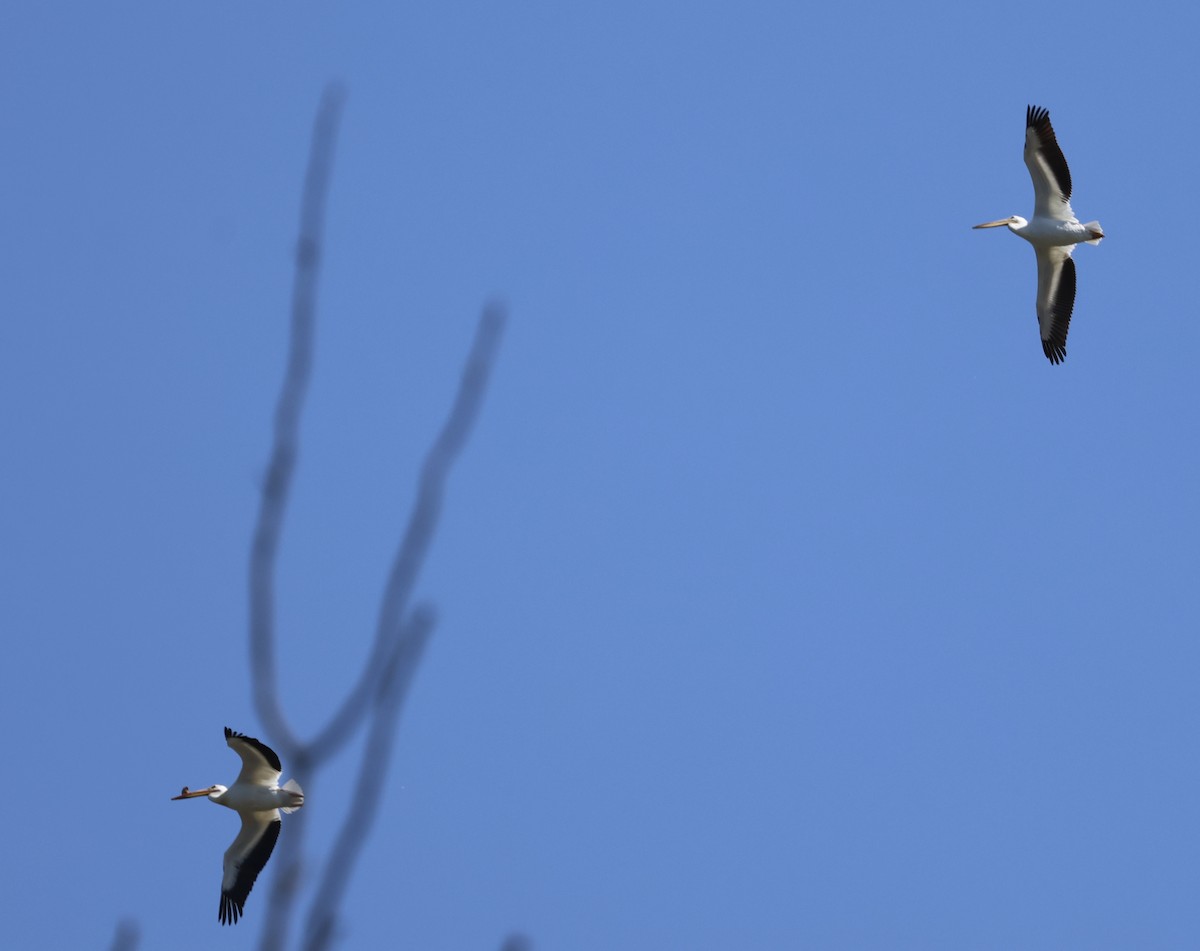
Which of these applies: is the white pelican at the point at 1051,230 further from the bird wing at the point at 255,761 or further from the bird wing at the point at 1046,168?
the bird wing at the point at 255,761

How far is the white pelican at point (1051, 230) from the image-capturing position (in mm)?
17484

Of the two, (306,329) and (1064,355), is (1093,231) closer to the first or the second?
(1064,355)

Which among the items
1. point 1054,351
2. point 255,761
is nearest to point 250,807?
point 255,761

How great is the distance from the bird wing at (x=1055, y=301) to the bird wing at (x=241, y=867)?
9.62 metres

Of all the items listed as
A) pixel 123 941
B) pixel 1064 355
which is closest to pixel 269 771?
pixel 1064 355

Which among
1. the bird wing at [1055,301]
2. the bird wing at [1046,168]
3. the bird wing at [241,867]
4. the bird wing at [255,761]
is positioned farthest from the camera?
the bird wing at [1055,301]

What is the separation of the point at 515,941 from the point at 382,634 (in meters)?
0.53

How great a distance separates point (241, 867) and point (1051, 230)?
1021 cm

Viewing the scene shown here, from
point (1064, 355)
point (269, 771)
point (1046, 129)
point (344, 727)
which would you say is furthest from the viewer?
point (1064, 355)

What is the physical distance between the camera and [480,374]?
273cm

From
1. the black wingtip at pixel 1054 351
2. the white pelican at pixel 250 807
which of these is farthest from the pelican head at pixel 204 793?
the black wingtip at pixel 1054 351

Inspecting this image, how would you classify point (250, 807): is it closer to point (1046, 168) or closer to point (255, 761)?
point (255, 761)

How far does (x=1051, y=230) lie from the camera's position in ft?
58.7

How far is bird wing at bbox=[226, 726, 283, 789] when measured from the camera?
1424cm
